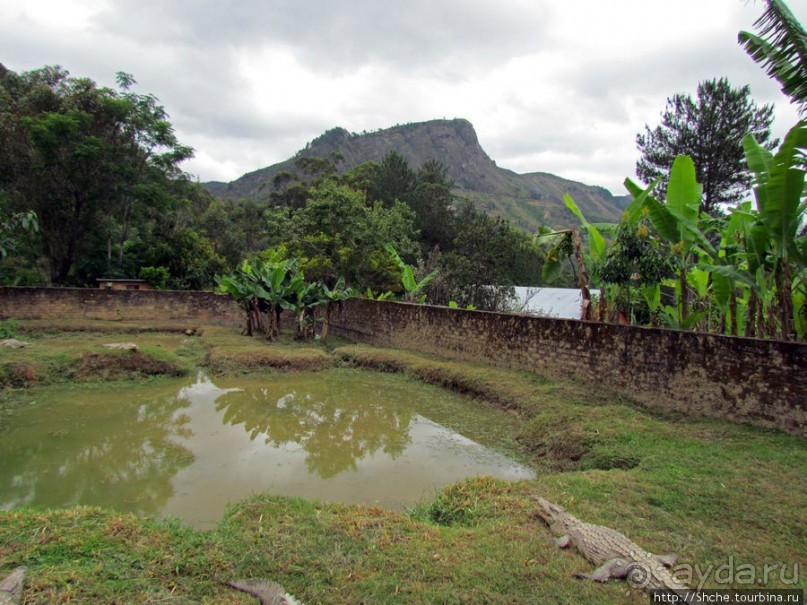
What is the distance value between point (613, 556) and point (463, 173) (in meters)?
91.4

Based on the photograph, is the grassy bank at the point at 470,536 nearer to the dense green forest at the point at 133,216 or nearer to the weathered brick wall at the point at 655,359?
the weathered brick wall at the point at 655,359

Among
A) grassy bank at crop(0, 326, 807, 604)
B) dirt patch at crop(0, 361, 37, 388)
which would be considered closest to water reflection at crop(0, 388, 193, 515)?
dirt patch at crop(0, 361, 37, 388)

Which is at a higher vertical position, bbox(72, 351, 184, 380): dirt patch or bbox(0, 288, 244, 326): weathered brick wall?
bbox(0, 288, 244, 326): weathered brick wall

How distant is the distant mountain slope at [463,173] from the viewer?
245 feet

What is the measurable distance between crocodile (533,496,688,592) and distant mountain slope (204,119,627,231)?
64.5 metres

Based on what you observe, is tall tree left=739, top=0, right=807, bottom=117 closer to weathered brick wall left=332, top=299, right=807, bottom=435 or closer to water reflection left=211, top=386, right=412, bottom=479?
weathered brick wall left=332, top=299, right=807, bottom=435

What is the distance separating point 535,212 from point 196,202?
48.9 m

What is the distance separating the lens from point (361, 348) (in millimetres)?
12109

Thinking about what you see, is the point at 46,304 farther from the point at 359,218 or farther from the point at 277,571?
the point at 277,571

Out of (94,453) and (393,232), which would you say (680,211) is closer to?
(94,453)

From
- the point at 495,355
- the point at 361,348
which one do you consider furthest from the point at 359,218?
the point at 495,355

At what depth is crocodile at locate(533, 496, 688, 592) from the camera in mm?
2686

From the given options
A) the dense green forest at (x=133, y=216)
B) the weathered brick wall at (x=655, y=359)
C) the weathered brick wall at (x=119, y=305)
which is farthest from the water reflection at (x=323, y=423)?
the weathered brick wall at (x=119, y=305)

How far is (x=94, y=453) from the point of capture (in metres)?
5.59
